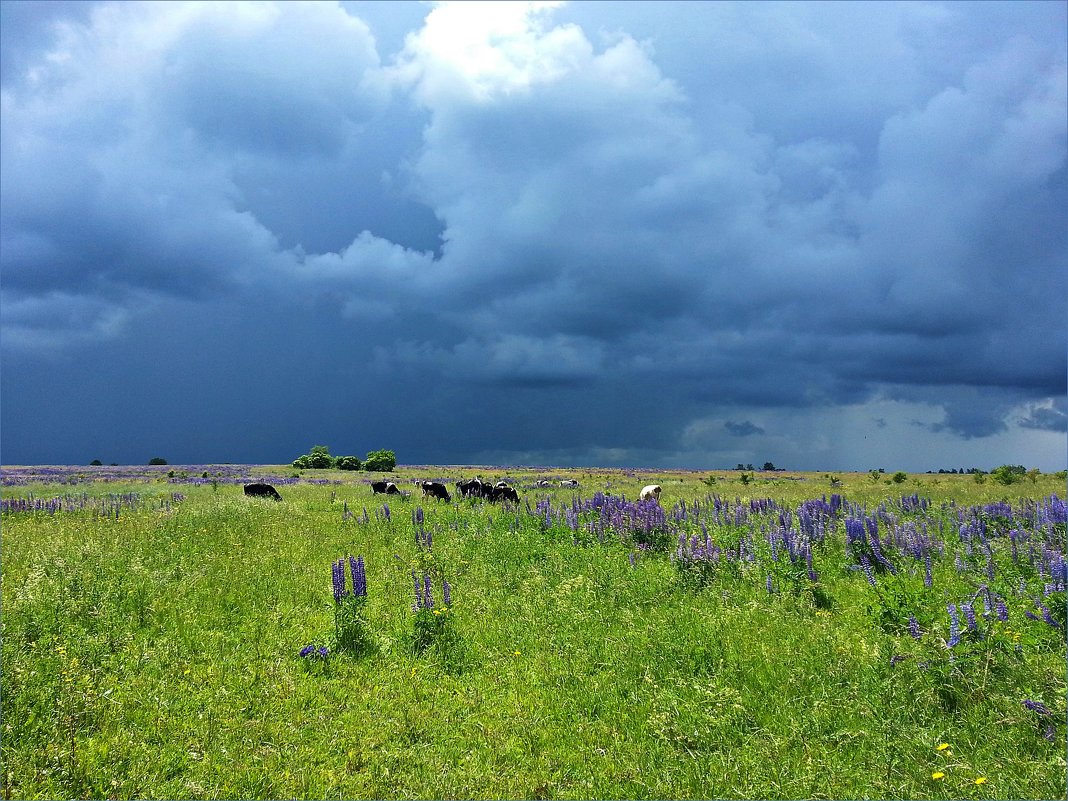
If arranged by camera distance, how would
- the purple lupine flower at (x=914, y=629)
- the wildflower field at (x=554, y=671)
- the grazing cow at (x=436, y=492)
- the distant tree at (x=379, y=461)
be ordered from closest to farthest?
the wildflower field at (x=554, y=671)
the purple lupine flower at (x=914, y=629)
the grazing cow at (x=436, y=492)
the distant tree at (x=379, y=461)

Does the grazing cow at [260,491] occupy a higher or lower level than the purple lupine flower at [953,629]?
lower

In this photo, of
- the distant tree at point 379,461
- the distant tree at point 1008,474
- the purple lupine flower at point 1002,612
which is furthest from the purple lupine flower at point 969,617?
the distant tree at point 379,461

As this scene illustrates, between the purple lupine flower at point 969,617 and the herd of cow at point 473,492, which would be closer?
the purple lupine flower at point 969,617

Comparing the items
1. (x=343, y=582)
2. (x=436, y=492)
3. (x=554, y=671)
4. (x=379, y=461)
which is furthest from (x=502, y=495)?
(x=379, y=461)

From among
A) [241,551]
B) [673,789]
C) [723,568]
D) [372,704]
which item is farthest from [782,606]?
[241,551]

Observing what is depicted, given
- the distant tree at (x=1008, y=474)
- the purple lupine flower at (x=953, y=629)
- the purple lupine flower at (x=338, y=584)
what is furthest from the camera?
the distant tree at (x=1008, y=474)

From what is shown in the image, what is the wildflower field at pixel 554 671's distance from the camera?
5023 millimetres

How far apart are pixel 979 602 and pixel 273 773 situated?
970 cm

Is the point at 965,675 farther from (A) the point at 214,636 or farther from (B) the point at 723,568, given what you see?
(A) the point at 214,636

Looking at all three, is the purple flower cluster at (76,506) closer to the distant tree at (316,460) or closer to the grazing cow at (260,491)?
the grazing cow at (260,491)

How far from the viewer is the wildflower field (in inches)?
198

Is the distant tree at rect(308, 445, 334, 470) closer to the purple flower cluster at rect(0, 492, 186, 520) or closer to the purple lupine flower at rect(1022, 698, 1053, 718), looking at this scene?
the purple flower cluster at rect(0, 492, 186, 520)

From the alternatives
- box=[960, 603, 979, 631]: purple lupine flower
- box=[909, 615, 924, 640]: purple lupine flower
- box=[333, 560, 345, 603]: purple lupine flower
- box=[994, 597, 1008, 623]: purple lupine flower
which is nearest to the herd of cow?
box=[333, 560, 345, 603]: purple lupine flower

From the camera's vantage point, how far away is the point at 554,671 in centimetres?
696
